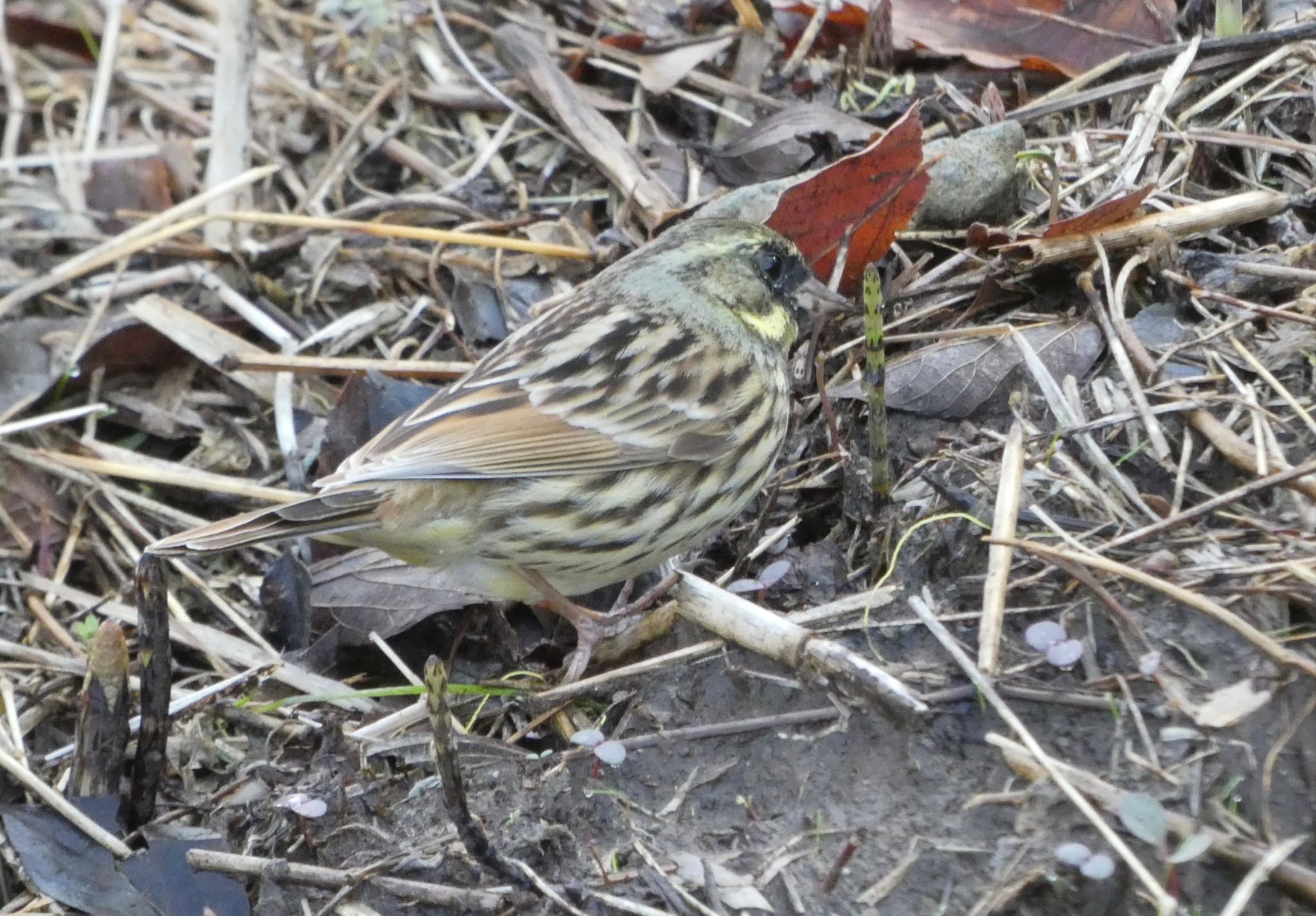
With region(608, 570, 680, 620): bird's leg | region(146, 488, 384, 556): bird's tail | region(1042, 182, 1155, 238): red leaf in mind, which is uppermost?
region(1042, 182, 1155, 238): red leaf

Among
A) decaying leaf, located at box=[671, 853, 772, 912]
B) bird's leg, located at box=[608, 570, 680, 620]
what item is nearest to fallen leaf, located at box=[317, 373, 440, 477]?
bird's leg, located at box=[608, 570, 680, 620]

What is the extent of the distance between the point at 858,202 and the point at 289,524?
1.84 metres

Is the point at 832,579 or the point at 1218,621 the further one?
the point at 832,579

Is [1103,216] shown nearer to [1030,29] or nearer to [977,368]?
[977,368]

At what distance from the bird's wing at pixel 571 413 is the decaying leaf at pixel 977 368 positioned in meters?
0.51

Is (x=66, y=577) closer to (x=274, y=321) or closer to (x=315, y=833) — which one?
(x=274, y=321)

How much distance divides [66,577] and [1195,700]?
10.8 feet

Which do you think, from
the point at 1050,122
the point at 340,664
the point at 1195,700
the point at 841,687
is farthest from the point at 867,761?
the point at 1050,122

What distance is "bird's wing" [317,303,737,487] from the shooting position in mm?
3641

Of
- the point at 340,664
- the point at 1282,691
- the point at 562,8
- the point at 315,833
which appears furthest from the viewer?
the point at 562,8

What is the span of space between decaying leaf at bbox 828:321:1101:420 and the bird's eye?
429 millimetres

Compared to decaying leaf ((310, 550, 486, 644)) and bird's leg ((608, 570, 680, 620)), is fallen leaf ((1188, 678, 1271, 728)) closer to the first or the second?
bird's leg ((608, 570, 680, 620))

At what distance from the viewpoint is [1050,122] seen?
184 inches

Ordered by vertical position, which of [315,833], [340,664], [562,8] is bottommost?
[340,664]
